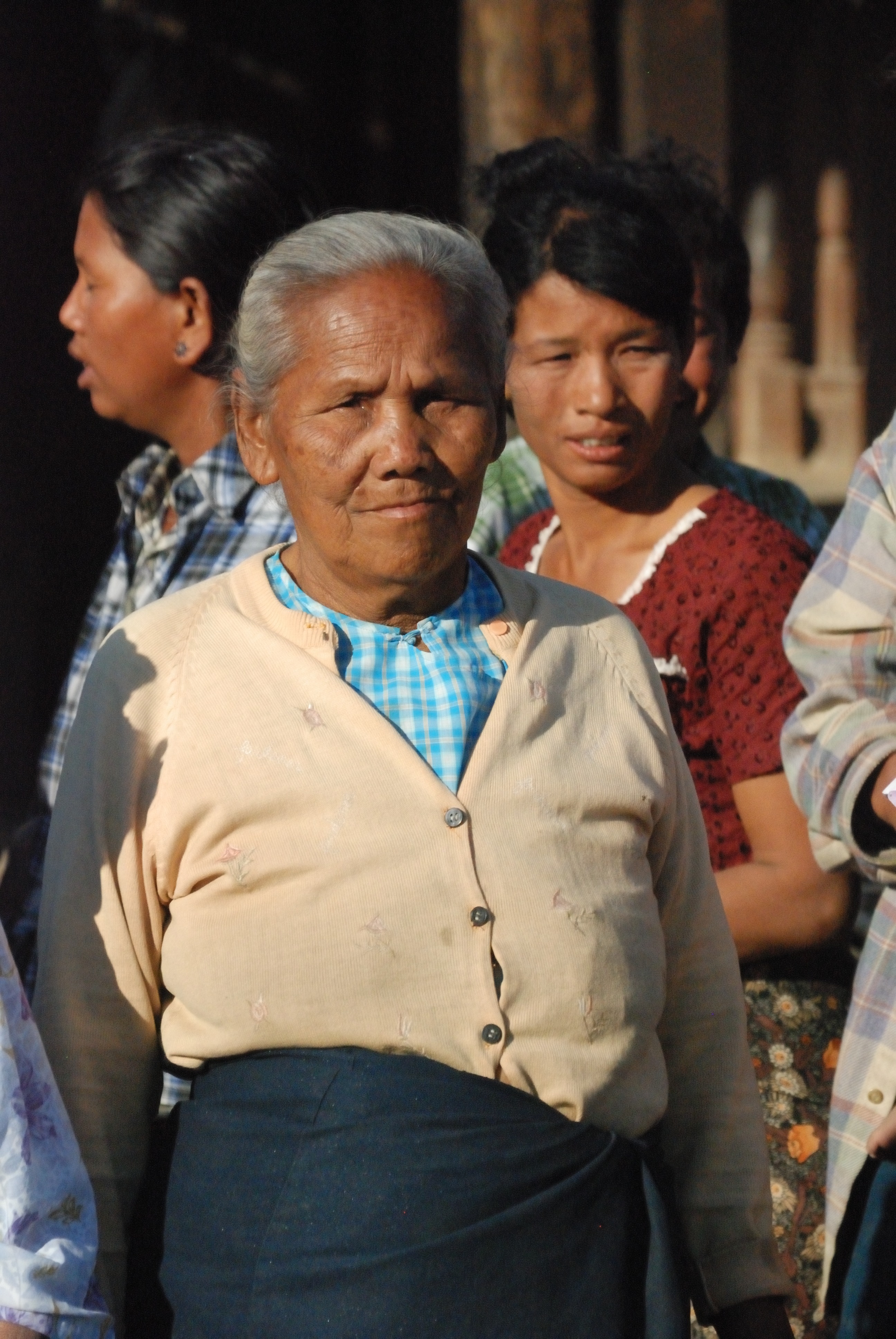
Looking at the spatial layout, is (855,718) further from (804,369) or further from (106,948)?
(804,369)

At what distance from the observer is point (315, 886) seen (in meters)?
1.72

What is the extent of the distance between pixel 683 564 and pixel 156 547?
41.2 inches

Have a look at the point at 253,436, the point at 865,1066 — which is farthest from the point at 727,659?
the point at 253,436

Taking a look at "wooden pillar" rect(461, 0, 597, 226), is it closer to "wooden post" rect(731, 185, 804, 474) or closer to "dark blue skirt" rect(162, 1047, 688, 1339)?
"wooden post" rect(731, 185, 804, 474)

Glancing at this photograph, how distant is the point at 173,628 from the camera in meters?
1.88

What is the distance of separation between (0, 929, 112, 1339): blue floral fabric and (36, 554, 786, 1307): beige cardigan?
23cm

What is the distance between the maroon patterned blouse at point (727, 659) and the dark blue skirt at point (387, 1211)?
2.96ft

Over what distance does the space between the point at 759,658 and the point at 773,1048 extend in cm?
65

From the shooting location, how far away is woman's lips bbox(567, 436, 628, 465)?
2.78 metres

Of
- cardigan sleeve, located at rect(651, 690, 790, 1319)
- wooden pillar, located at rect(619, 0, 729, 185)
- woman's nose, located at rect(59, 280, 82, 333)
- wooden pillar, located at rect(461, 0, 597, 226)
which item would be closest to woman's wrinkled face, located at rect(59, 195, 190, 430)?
woman's nose, located at rect(59, 280, 82, 333)

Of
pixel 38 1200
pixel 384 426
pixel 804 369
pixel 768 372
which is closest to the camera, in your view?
pixel 38 1200

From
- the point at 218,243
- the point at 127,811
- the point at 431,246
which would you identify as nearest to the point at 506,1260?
the point at 127,811

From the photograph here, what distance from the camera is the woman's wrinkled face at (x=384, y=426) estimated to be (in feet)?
6.10

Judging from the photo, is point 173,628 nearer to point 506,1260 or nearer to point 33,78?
point 506,1260
